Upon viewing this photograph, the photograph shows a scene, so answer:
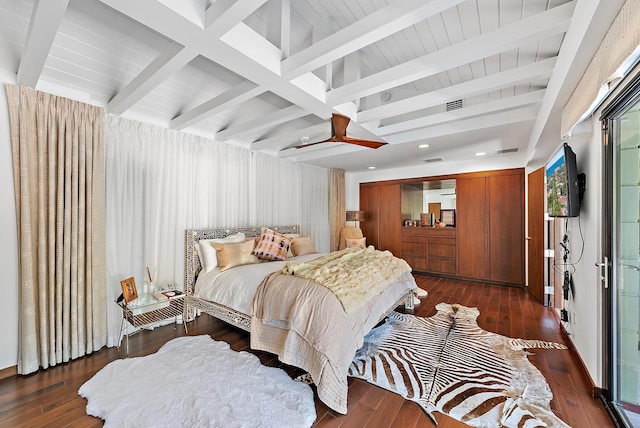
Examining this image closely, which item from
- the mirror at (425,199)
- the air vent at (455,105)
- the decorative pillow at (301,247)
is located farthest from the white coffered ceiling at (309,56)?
the mirror at (425,199)

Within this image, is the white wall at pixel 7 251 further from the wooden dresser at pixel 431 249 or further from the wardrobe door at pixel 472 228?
the wardrobe door at pixel 472 228

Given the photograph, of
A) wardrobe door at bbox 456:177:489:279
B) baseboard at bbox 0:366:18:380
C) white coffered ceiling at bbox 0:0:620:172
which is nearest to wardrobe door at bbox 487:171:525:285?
wardrobe door at bbox 456:177:489:279

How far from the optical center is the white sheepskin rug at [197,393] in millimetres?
1660

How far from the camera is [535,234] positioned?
156 inches

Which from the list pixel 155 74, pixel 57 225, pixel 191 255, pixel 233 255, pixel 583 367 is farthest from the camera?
pixel 191 255

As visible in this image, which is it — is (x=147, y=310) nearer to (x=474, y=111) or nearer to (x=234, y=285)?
(x=234, y=285)

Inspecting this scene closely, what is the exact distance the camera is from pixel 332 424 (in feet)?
5.43

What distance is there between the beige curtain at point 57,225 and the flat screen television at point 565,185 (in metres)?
4.28

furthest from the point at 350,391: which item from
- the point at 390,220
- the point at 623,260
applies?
the point at 390,220

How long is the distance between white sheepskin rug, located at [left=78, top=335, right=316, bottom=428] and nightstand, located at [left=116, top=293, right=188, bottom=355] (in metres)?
0.40

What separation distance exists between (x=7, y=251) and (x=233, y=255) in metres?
1.89

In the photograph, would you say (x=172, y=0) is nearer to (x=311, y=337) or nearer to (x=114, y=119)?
(x=114, y=119)

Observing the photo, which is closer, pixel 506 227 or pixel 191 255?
pixel 191 255

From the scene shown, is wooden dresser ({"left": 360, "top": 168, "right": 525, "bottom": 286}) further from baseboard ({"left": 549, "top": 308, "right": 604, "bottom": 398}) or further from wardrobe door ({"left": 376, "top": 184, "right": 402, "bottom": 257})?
baseboard ({"left": 549, "top": 308, "right": 604, "bottom": 398})
